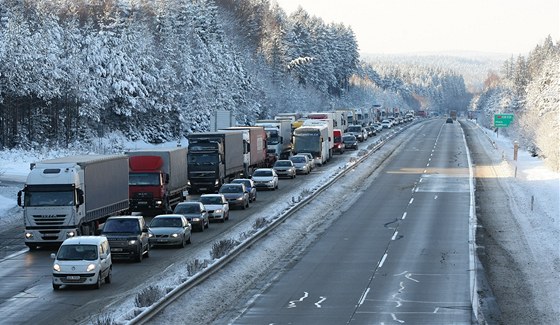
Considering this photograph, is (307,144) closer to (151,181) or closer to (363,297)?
(151,181)

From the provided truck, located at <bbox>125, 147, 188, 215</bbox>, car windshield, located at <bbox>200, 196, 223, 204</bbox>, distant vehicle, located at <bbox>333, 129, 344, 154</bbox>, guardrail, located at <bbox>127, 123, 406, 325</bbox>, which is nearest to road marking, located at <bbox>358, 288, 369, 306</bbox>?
guardrail, located at <bbox>127, 123, 406, 325</bbox>

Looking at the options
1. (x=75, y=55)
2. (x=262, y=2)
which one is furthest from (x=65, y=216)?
(x=262, y=2)

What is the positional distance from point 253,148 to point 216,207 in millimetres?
23140

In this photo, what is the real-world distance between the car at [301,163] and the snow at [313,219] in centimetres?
165

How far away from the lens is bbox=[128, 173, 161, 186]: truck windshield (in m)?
48.9

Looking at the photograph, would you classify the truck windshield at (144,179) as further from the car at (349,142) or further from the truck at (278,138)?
the car at (349,142)

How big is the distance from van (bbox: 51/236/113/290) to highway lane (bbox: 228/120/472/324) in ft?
16.0

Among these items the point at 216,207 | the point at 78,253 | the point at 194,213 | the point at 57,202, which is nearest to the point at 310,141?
the point at 216,207

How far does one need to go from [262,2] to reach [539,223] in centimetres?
15317

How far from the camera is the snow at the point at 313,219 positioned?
31859 mm

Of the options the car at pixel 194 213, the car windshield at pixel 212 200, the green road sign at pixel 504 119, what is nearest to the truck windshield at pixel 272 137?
the car windshield at pixel 212 200

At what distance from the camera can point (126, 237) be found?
3578 cm

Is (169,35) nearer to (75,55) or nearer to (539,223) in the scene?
(75,55)

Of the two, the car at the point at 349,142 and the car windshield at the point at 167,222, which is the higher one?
the car windshield at the point at 167,222
